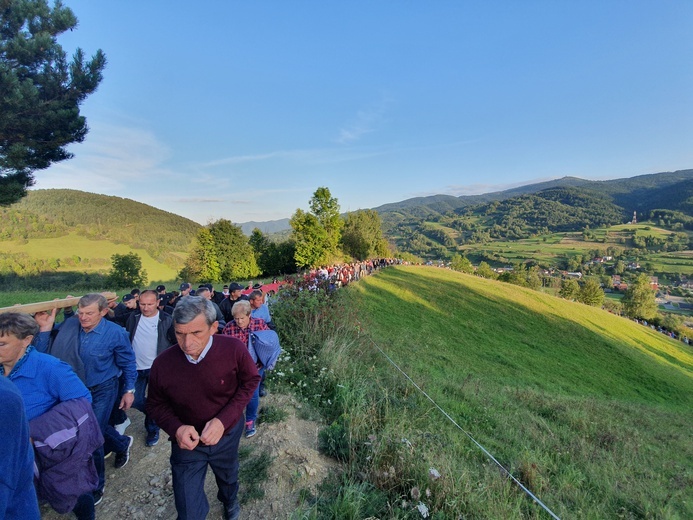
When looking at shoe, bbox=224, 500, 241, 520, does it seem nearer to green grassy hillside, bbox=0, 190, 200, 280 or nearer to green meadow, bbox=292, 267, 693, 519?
green meadow, bbox=292, 267, 693, 519

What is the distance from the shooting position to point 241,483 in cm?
326

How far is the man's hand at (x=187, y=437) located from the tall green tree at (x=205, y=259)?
152ft

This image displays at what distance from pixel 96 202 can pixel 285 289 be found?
12492cm

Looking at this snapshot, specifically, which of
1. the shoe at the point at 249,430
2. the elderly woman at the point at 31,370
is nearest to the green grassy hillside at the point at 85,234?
the shoe at the point at 249,430

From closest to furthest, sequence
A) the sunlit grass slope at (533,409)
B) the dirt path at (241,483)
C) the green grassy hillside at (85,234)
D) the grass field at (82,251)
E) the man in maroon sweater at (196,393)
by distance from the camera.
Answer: the man in maroon sweater at (196,393) → the dirt path at (241,483) → the sunlit grass slope at (533,409) → the green grassy hillside at (85,234) → the grass field at (82,251)

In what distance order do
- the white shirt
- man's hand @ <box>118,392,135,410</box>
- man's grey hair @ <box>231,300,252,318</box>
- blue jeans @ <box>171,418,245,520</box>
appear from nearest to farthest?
blue jeans @ <box>171,418,245,520</box> → man's hand @ <box>118,392,135,410</box> → man's grey hair @ <box>231,300,252,318</box> → the white shirt

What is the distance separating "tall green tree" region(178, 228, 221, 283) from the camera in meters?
45.1

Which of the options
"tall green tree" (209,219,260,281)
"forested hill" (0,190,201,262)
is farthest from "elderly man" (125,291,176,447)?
"forested hill" (0,190,201,262)

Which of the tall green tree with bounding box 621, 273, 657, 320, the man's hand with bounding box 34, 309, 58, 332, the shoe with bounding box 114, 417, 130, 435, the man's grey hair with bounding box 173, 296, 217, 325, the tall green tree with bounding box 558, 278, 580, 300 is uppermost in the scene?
the man's grey hair with bounding box 173, 296, 217, 325

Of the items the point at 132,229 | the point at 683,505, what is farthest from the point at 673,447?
the point at 132,229

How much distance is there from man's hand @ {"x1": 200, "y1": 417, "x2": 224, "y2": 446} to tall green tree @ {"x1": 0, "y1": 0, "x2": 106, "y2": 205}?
11.6 m

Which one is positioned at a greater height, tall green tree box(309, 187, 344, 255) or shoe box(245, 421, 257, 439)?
tall green tree box(309, 187, 344, 255)

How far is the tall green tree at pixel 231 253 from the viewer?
4581cm

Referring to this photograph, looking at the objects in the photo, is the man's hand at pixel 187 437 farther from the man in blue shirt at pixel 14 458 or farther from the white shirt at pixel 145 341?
the white shirt at pixel 145 341
